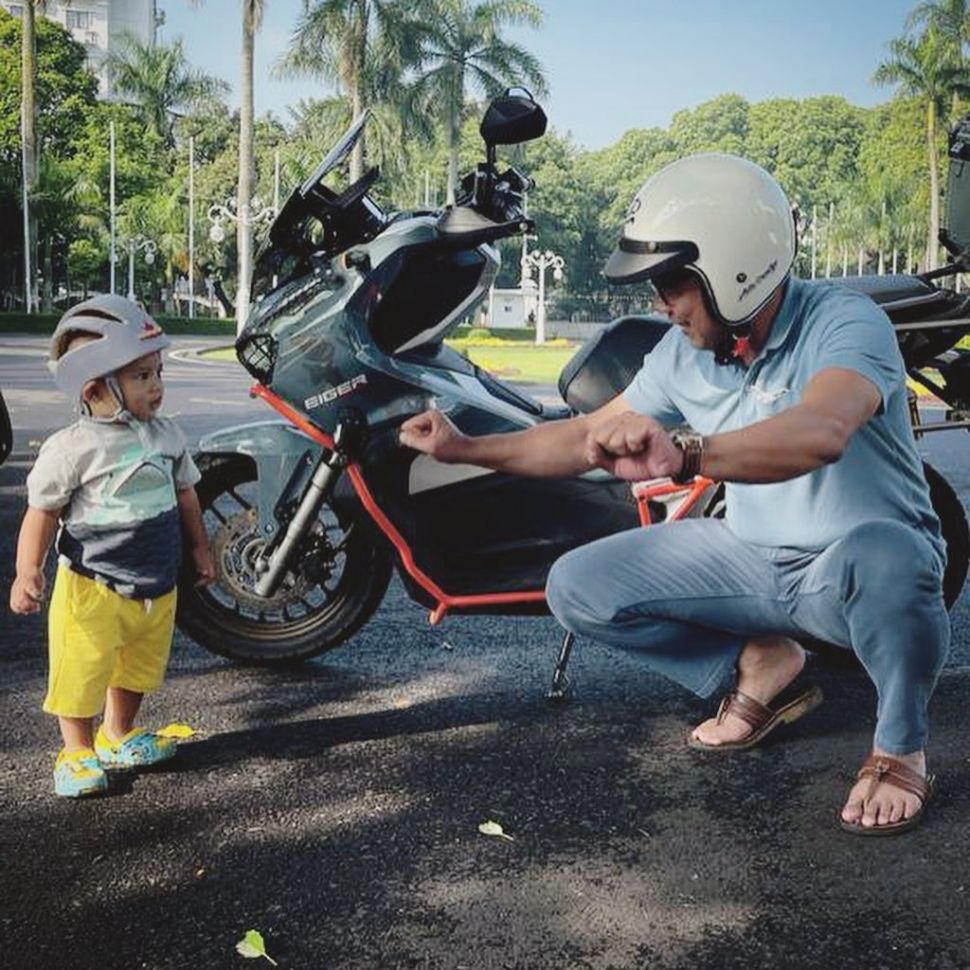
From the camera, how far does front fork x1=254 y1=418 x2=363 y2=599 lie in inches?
155

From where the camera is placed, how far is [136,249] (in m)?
62.9

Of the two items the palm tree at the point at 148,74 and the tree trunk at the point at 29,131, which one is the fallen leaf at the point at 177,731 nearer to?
the tree trunk at the point at 29,131

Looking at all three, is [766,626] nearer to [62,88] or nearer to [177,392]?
[177,392]

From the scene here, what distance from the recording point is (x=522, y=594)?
13.3 feet

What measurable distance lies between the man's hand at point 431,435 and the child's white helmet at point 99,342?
0.77 metres

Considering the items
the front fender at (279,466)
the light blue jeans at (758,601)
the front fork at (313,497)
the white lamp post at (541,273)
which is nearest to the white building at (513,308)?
the white lamp post at (541,273)

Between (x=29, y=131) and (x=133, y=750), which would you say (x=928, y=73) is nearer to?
(x=29, y=131)

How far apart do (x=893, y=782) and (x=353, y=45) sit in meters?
40.6

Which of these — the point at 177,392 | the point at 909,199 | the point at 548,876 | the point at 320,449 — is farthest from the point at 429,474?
the point at 909,199

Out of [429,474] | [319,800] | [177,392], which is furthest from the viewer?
[177,392]

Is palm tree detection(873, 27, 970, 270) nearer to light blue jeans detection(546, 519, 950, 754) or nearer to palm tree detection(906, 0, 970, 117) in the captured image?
palm tree detection(906, 0, 970, 117)

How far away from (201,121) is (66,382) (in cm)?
7611

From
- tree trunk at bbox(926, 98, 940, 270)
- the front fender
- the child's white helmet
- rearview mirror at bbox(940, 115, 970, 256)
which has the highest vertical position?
tree trunk at bbox(926, 98, 940, 270)

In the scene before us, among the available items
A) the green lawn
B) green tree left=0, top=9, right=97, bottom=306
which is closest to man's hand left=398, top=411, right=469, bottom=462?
the green lawn
